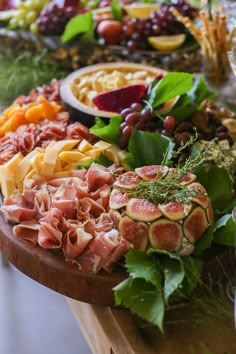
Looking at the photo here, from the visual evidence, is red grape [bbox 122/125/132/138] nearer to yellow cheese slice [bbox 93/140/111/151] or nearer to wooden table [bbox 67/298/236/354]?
yellow cheese slice [bbox 93/140/111/151]

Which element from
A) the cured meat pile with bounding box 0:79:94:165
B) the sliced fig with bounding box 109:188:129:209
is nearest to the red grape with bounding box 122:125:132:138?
the cured meat pile with bounding box 0:79:94:165

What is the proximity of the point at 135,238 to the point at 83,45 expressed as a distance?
3.19 ft

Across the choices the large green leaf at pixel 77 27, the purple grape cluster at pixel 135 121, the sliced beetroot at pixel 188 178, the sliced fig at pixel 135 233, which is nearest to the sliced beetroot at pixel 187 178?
the sliced beetroot at pixel 188 178

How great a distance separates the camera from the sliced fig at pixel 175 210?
33.1 inches

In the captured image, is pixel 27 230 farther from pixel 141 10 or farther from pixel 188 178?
pixel 141 10

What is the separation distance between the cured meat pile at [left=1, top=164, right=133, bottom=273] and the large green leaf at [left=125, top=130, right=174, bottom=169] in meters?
0.06

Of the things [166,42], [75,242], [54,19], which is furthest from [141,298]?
[54,19]

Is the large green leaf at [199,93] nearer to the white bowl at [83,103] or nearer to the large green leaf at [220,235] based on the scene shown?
the white bowl at [83,103]


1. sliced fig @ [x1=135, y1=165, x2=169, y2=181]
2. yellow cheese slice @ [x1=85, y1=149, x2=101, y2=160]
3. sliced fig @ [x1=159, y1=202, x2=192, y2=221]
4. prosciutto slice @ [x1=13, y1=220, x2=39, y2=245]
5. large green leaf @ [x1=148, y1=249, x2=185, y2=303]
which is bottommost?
large green leaf @ [x1=148, y1=249, x2=185, y2=303]

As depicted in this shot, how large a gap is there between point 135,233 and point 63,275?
13cm

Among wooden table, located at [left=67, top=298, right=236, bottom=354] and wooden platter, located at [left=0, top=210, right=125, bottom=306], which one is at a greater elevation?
wooden platter, located at [left=0, top=210, right=125, bottom=306]

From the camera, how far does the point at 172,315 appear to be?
0.85 metres

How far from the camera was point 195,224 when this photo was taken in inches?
33.8

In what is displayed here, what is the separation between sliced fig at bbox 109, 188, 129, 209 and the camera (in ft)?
2.88
